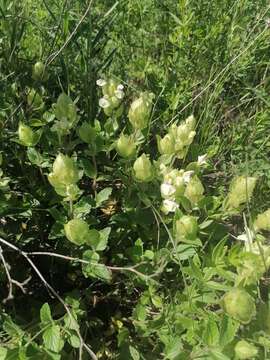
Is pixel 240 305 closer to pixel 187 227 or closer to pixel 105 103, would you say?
pixel 187 227

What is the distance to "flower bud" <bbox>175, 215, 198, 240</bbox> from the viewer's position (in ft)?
2.87

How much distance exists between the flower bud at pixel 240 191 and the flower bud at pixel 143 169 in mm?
159

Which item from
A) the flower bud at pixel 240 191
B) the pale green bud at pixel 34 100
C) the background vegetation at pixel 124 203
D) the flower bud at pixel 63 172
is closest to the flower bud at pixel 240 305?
the background vegetation at pixel 124 203

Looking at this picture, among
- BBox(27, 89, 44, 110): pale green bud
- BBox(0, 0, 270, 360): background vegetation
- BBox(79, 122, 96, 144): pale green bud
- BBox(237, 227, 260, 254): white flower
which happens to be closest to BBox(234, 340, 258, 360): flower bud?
BBox(0, 0, 270, 360): background vegetation

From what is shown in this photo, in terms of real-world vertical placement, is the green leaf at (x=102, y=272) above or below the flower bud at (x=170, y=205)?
below

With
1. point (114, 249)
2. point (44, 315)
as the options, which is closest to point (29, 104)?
point (114, 249)

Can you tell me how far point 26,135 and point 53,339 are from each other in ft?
1.31

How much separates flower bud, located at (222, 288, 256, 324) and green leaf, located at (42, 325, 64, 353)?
295 millimetres

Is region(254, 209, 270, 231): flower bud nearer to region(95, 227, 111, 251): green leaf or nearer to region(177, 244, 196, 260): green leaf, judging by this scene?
region(177, 244, 196, 260): green leaf

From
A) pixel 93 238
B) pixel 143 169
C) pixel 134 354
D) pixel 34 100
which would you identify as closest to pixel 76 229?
pixel 93 238

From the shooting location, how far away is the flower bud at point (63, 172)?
2.87ft

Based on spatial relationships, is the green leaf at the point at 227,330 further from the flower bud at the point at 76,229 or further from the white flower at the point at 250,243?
the flower bud at the point at 76,229

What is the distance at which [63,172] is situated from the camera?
88cm

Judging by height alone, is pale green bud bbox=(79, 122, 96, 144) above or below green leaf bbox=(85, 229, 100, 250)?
above
